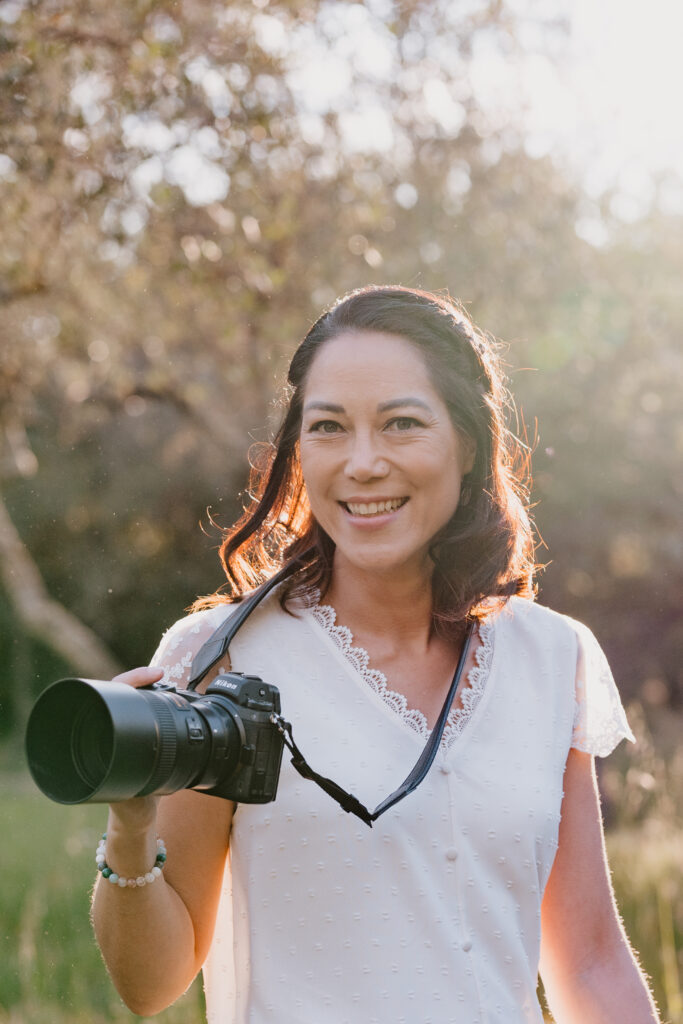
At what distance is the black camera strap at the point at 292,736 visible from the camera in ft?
4.99

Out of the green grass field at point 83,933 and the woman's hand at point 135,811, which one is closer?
the woman's hand at point 135,811

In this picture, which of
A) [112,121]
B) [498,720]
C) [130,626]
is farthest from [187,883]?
[130,626]

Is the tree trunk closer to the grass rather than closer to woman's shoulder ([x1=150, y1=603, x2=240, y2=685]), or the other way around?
the grass

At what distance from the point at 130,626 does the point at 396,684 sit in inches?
303

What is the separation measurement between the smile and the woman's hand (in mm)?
495

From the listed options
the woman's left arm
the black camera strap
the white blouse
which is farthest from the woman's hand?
the woman's left arm

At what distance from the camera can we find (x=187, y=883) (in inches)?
61.8

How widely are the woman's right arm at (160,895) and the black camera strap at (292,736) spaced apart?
6.1 inches

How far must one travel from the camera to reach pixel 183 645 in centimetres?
168

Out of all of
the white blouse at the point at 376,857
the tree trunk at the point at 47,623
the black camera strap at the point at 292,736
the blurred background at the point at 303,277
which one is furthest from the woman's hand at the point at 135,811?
the tree trunk at the point at 47,623

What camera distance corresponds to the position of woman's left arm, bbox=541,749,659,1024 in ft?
5.76

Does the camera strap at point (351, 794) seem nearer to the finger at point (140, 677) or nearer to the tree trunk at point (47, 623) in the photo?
the finger at point (140, 677)

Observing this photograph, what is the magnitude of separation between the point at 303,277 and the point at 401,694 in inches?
125

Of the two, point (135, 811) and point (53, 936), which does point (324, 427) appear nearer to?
point (135, 811)
